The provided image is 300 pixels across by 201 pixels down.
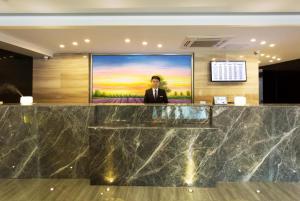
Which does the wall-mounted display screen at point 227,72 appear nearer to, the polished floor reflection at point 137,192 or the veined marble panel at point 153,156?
the veined marble panel at point 153,156

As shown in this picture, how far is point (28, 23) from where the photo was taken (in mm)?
4141

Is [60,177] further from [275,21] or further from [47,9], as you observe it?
[275,21]

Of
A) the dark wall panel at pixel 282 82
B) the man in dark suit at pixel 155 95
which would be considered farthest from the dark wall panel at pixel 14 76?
the dark wall panel at pixel 282 82

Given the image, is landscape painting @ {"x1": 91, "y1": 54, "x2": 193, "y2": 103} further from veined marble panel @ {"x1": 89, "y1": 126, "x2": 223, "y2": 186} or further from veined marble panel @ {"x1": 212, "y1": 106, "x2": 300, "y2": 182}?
veined marble panel @ {"x1": 89, "y1": 126, "x2": 223, "y2": 186}

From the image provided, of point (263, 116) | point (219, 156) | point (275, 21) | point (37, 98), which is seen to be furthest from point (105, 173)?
point (37, 98)

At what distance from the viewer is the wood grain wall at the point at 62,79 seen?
6570mm

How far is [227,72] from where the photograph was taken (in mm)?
6328

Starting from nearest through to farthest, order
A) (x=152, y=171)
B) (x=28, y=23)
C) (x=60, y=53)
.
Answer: (x=152, y=171), (x=28, y=23), (x=60, y=53)

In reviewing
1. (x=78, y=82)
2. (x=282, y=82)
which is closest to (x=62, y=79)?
(x=78, y=82)

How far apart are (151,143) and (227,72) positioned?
3.70 metres

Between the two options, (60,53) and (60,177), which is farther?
(60,53)

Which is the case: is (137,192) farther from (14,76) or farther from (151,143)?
(14,76)

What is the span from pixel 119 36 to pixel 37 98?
10.4 ft

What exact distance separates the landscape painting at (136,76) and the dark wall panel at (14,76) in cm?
164
